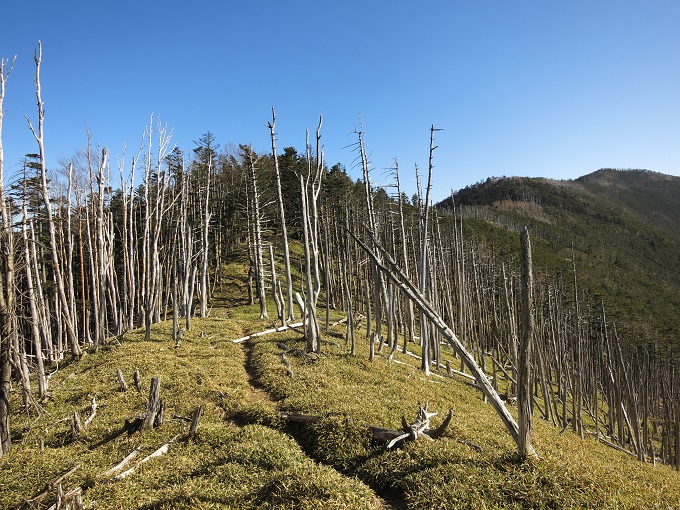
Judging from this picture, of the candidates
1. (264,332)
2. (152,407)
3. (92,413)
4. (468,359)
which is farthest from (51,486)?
(264,332)

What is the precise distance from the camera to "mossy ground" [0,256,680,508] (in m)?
6.09

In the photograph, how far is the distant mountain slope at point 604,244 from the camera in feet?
235

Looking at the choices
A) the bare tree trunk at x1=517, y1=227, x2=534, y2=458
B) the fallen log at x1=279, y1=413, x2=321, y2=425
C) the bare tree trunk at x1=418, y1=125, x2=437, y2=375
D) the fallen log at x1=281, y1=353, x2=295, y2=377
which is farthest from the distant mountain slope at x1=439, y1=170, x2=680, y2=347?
the fallen log at x1=279, y1=413, x2=321, y2=425

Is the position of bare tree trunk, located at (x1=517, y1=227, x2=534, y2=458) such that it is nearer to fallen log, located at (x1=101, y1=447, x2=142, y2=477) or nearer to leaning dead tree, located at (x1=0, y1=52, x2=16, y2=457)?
fallen log, located at (x1=101, y1=447, x2=142, y2=477)

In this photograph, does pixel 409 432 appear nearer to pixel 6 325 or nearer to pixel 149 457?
pixel 149 457

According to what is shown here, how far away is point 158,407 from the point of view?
10.0 m

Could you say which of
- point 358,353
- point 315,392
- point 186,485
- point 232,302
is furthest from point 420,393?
point 232,302

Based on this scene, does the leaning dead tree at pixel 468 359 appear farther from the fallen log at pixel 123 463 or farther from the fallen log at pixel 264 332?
the fallen log at pixel 264 332

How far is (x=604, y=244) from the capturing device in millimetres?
123312

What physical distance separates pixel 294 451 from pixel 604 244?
147142 mm

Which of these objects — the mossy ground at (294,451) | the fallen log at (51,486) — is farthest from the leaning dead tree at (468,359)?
the fallen log at (51,486)

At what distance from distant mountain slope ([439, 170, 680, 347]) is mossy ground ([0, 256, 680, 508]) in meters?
30.6

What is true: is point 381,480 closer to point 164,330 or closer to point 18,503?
point 18,503

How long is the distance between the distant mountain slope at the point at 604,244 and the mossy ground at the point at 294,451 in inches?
1205
